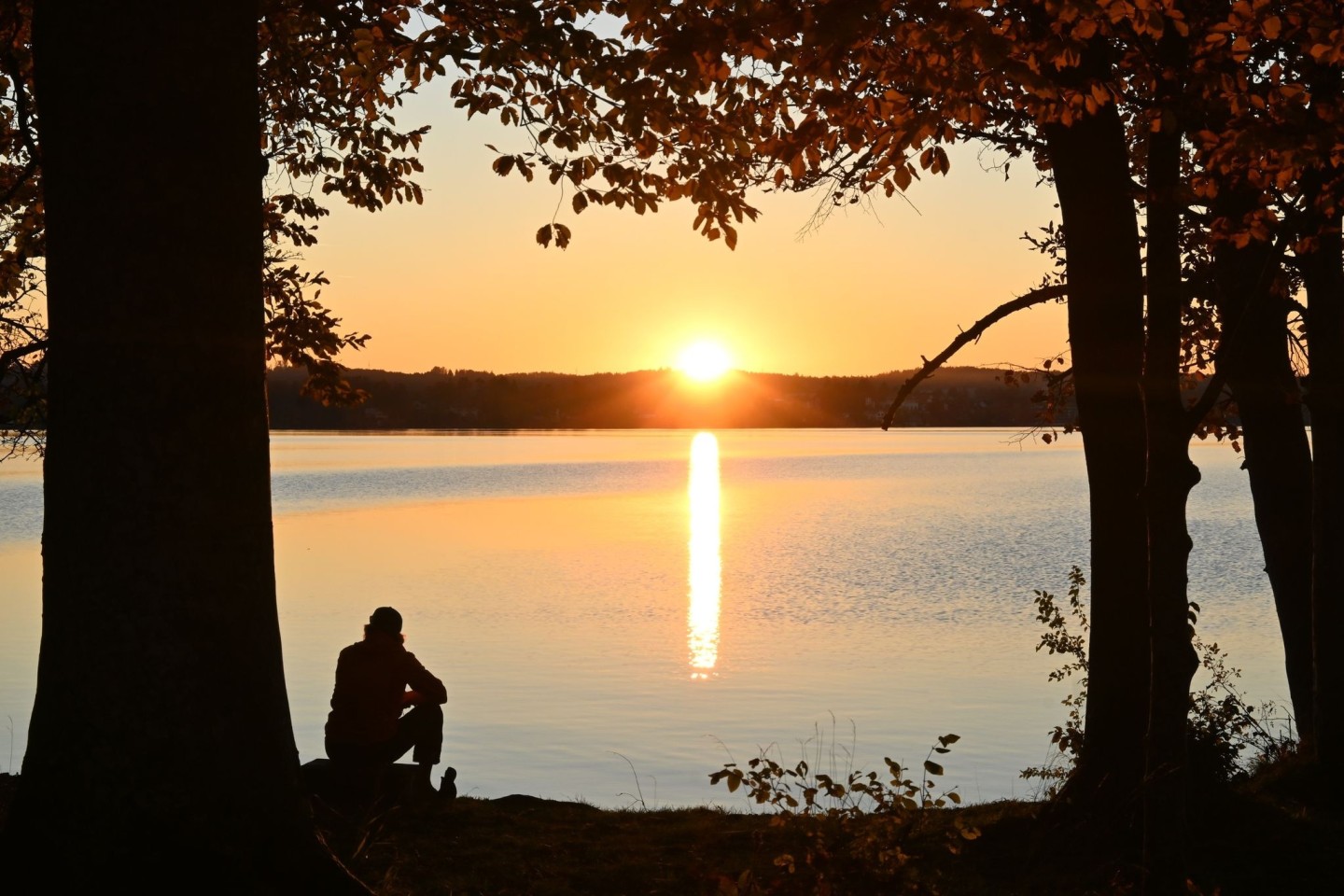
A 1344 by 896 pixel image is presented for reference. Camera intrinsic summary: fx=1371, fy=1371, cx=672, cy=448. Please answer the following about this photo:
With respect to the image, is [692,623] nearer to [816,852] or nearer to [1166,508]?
[816,852]

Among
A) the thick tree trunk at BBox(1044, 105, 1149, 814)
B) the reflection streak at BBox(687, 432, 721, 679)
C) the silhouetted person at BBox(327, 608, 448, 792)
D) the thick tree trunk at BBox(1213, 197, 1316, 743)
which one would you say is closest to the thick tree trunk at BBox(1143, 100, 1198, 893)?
the thick tree trunk at BBox(1044, 105, 1149, 814)

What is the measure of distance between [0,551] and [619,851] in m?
38.9

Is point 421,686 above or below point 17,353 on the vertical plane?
below

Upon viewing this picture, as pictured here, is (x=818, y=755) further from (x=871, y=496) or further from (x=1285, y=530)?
(x=871, y=496)

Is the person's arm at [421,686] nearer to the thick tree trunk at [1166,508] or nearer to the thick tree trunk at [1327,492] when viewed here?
the thick tree trunk at [1166,508]

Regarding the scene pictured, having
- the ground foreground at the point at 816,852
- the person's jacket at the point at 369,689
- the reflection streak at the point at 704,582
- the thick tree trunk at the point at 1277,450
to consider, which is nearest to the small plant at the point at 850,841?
the ground foreground at the point at 816,852

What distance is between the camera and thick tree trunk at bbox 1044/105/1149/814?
29.7 feet

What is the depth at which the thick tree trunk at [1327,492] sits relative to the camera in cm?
1063

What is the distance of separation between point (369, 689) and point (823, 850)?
4.64 m

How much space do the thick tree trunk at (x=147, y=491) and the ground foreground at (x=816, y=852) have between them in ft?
4.99

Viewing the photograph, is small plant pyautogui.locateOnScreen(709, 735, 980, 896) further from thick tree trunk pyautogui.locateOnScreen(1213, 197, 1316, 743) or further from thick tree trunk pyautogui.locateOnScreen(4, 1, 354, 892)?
thick tree trunk pyautogui.locateOnScreen(1213, 197, 1316, 743)

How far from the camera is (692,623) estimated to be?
103 feet

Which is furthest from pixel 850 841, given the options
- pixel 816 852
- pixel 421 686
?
pixel 421 686

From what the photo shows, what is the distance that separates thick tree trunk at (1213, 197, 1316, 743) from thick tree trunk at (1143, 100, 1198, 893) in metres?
4.90
